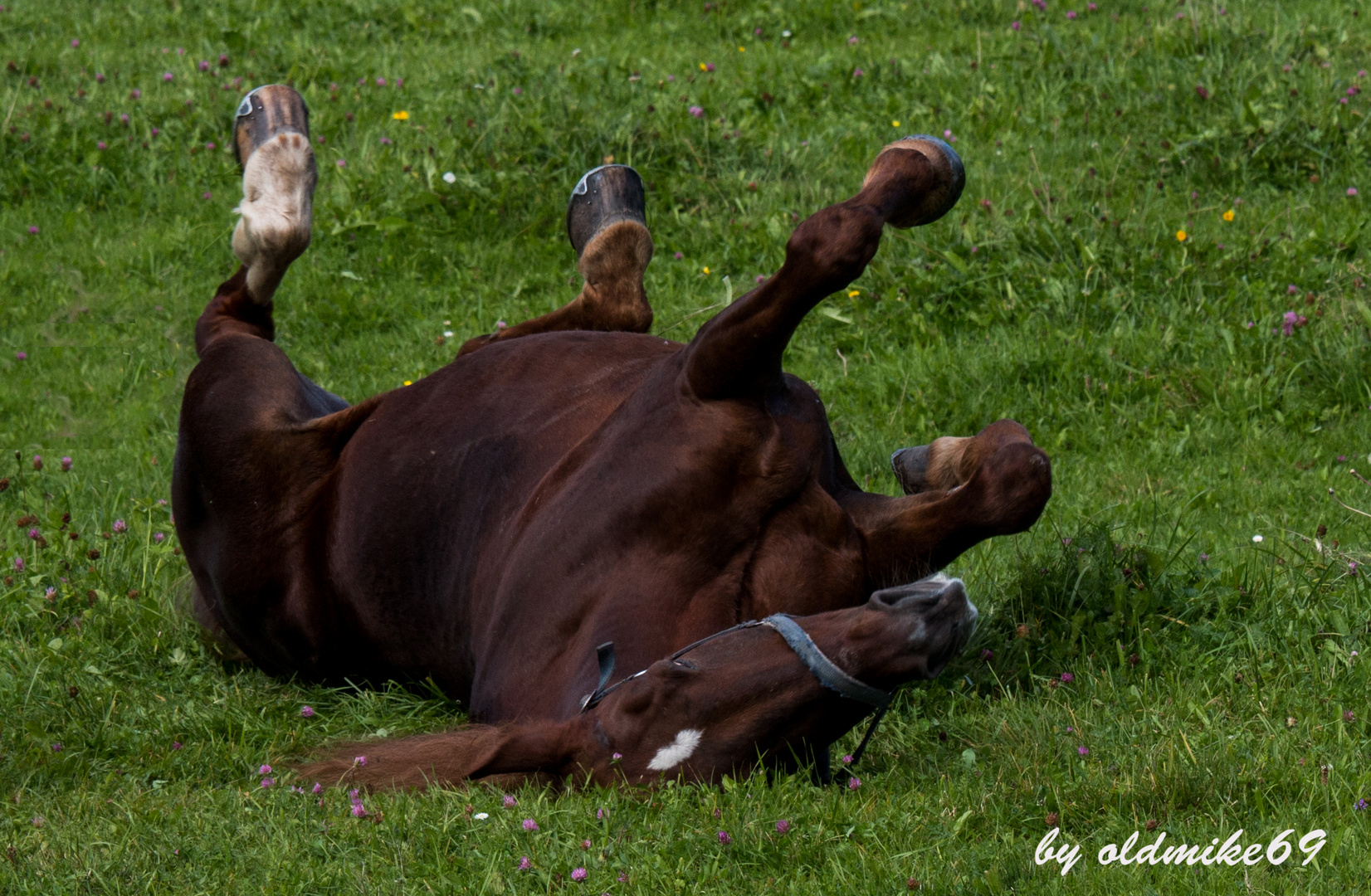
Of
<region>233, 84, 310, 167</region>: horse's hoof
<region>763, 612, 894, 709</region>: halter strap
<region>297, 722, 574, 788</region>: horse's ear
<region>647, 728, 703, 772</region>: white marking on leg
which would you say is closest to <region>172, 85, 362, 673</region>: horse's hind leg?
<region>233, 84, 310, 167</region>: horse's hoof

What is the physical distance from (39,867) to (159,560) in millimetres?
2316

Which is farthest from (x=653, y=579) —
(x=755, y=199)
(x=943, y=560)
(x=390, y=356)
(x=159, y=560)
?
(x=755, y=199)

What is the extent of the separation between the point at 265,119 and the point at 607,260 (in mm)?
1347

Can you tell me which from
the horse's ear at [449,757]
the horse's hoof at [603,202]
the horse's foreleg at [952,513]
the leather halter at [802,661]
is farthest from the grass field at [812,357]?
the horse's hoof at [603,202]

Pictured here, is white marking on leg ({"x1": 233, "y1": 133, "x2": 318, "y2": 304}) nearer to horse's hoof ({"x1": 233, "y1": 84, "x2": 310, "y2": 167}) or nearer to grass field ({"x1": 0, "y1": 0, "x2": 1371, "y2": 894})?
horse's hoof ({"x1": 233, "y1": 84, "x2": 310, "y2": 167})

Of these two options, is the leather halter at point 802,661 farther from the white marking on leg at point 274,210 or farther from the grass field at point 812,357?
the white marking on leg at point 274,210

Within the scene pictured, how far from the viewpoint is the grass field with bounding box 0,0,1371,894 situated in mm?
3016

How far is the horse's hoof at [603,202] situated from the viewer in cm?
537

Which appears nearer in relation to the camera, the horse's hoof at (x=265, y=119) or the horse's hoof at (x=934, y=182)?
the horse's hoof at (x=934, y=182)

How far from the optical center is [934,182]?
400 cm

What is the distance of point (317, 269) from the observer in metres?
7.62

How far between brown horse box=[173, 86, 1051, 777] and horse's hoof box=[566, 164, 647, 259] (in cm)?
1

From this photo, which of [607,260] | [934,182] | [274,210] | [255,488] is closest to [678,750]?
[934,182]

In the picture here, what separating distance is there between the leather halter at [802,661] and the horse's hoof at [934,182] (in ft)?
4.63
